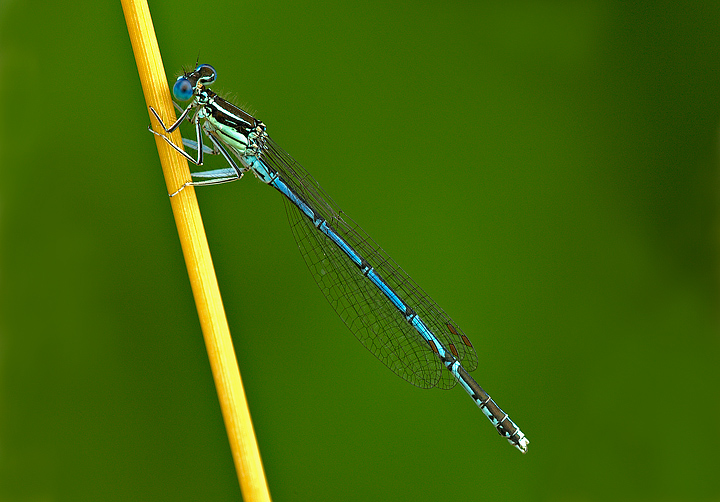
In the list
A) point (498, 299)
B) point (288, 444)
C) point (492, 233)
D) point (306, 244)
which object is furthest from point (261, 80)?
point (288, 444)

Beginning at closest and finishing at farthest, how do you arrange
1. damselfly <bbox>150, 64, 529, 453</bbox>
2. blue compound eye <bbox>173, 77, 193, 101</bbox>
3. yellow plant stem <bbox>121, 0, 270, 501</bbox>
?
yellow plant stem <bbox>121, 0, 270, 501</bbox>, blue compound eye <bbox>173, 77, 193, 101</bbox>, damselfly <bbox>150, 64, 529, 453</bbox>

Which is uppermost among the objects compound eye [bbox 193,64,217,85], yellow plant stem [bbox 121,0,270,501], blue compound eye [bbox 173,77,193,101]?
compound eye [bbox 193,64,217,85]

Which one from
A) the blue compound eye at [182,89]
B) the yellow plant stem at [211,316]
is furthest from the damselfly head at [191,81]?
the yellow plant stem at [211,316]

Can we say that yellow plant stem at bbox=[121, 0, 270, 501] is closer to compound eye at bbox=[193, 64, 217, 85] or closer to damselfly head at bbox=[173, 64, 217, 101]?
damselfly head at bbox=[173, 64, 217, 101]

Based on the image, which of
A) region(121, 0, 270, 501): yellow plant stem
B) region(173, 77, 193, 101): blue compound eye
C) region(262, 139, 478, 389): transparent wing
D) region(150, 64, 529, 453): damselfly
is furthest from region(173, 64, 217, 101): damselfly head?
region(262, 139, 478, 389): transparent wing

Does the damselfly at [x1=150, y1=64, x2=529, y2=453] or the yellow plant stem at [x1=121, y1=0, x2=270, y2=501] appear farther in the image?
the damselfly at [x1=150, y1=64, x2=529, y2=453]

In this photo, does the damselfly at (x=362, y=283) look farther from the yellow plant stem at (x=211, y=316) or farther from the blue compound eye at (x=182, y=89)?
the yellow plant stem at (x=211, y=316)

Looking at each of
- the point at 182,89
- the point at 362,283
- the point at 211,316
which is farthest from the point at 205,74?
the point at 362,283

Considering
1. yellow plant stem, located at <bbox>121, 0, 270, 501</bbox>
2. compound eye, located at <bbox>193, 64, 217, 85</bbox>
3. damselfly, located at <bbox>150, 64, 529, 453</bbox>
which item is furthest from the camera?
damselfly, located at <bbox>150, 64, 529, 453</bbox>
